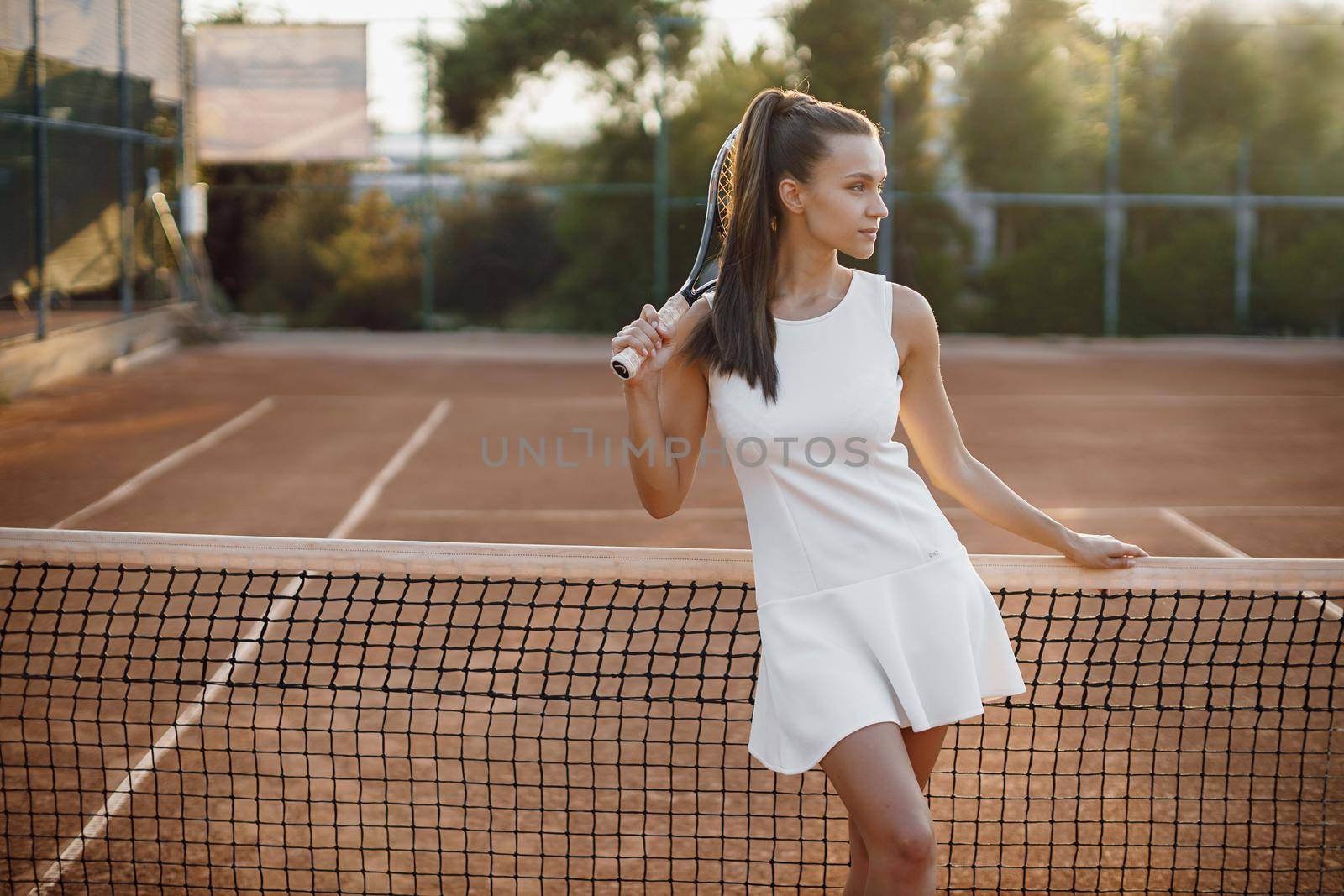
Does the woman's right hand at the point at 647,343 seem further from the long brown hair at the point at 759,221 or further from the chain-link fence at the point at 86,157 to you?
the chain-link fence at the point at 86,157

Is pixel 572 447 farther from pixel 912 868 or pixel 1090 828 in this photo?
pixel 912 868

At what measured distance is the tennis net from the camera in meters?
2.81

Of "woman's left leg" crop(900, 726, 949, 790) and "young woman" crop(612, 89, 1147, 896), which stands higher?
"young woman" crop(612, 89, 1147, 896)

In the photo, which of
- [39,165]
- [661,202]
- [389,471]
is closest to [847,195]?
[389,471]

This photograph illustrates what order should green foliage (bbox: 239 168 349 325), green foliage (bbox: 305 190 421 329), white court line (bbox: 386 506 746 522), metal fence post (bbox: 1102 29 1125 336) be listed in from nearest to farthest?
1. white court line (bbox: 386 506 746 522)
2. metal fence post (bbox: 1102 29 1125 336)
3. green foliage (bbox: 305 190 421 329)
4. green foliage (bbox: 239 168 349 325)

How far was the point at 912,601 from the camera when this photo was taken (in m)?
2.17

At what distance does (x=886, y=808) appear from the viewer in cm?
198

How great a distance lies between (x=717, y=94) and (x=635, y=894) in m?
15.1

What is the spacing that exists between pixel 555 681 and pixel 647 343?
3.04 meters

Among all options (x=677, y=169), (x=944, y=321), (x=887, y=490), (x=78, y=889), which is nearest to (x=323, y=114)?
(x=677, y=169)

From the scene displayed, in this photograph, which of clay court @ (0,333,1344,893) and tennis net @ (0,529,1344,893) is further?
clay court @ (0,333,1344,893)

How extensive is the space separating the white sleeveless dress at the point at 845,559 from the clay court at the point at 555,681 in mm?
569

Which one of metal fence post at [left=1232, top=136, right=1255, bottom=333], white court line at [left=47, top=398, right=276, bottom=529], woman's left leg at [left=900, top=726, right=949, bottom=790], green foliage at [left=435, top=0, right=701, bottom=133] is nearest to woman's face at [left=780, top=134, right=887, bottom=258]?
woman's left leg at [left=900, top=726, right=949, bottom=790]

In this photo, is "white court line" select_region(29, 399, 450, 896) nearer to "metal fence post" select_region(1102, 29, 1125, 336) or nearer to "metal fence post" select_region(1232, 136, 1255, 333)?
"metal fence post" select_region(1102, 29, 1125, 336)
